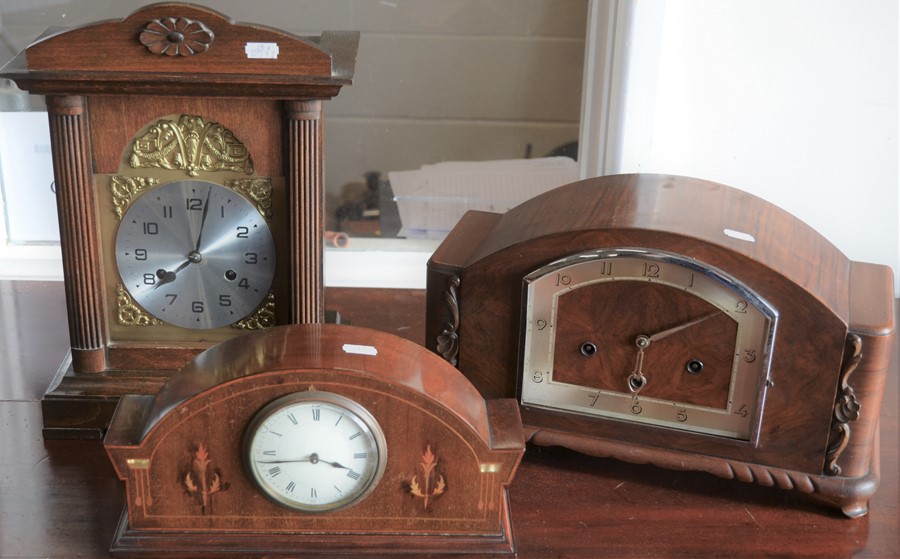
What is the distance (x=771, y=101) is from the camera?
5.11 feet

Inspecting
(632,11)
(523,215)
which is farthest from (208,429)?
(632,11)

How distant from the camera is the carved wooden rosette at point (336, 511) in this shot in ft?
3.16

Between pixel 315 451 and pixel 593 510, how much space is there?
0.32 metres

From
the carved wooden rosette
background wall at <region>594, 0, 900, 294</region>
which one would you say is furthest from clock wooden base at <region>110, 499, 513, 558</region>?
background wall at <region>594, 0, 900, 294</region>

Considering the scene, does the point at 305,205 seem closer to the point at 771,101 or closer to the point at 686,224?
Answer: the point at 686,224

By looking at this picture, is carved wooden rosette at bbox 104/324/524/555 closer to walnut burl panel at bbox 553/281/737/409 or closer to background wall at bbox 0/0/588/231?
walnut burl panel at bbox 553/281/737/409

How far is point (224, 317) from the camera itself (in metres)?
1.24

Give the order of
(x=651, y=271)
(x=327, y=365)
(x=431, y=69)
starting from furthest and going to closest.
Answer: (x=431, y=69), (x=651, y=271), (x=327, y=365)


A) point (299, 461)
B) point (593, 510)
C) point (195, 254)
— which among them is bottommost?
point (593, 510)

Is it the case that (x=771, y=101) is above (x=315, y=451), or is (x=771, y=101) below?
above

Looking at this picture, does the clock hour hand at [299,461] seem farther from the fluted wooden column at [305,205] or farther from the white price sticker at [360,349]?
the fluted wooden column at [305,205]

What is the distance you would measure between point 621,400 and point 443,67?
0.76 meters

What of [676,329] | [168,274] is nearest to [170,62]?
[168,274]

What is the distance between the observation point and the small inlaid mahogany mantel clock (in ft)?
3.44
